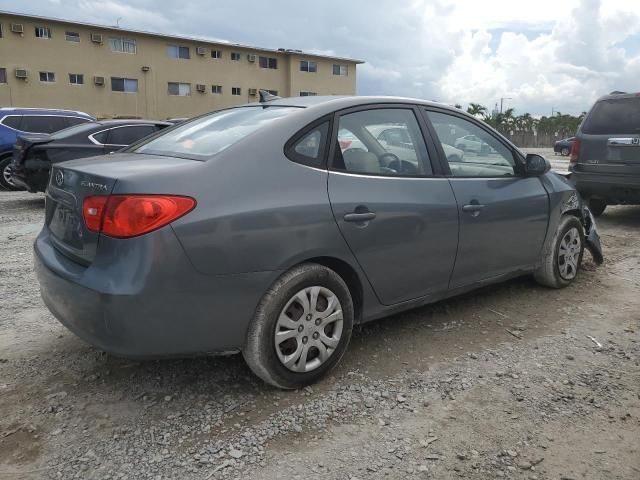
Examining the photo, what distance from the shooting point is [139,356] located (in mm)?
2482

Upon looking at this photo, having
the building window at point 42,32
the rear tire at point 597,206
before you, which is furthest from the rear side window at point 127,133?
the building window at point 42,32

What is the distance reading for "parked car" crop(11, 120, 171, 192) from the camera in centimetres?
821

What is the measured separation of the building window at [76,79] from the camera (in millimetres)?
33531

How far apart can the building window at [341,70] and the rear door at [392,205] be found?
4297 cm

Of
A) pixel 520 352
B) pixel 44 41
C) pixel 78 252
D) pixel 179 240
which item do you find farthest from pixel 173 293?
pixel 44 41

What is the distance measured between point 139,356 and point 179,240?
578 millimetres

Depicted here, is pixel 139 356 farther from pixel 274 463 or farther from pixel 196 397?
pixel 274 463

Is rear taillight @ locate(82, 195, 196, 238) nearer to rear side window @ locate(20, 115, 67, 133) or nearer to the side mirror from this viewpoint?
the side mirror

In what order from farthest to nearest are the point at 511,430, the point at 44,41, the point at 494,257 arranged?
the point at 44,41
the point at 494,257
the point at 511,430

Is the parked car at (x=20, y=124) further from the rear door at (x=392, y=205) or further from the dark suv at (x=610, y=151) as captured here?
the dark suv at (x=610, y=151)

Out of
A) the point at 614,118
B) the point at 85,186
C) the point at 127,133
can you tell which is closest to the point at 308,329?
the point at 85,186

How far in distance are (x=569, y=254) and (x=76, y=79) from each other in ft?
116

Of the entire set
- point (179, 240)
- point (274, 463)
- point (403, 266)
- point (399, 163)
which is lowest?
point (274, 463)

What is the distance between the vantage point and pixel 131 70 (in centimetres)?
3547
